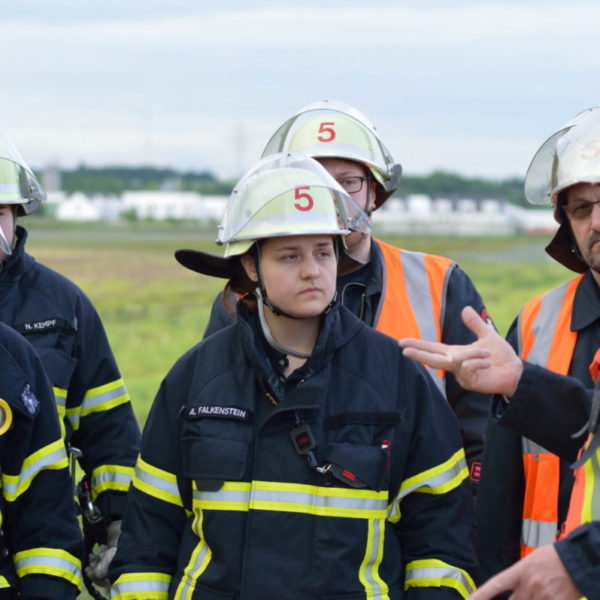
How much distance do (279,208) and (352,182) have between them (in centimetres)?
115

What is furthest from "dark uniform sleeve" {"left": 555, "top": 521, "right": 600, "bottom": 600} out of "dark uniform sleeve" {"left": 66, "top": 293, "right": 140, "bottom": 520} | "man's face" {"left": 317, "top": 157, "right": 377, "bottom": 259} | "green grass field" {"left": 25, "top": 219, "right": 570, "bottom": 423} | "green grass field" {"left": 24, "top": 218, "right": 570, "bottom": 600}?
"green grass field" {"left": 25, "top": 219, "right": 570, "bottom": 423}

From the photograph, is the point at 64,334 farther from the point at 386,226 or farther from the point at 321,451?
the point at 386,226

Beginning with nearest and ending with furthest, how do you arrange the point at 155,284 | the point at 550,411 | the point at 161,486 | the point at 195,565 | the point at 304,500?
the point at 550,411 → the point at 304,500 → the point at 195,565 → the point at 161,486 → the point at 155,284

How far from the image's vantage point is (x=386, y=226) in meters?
87.1

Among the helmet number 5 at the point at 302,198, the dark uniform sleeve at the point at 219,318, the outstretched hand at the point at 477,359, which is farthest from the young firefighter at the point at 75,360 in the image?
the outstretched hand at the point at 477,359

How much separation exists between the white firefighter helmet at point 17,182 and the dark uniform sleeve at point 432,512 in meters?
1.93

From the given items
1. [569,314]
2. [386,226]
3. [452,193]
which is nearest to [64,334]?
[569,314]

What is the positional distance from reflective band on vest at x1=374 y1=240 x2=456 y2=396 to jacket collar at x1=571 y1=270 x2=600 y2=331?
0.95 meters

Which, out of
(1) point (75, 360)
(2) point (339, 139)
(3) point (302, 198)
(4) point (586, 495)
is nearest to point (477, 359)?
(4) point (586, 495)

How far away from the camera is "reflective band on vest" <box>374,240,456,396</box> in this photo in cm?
457

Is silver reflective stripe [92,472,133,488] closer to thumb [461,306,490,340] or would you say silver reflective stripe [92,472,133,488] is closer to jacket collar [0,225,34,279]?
jacket collar [0,225,34,279]

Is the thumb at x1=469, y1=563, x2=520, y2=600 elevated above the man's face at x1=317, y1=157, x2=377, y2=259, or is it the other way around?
the man's face at x1=317, y1=157, x2=377, y2=259

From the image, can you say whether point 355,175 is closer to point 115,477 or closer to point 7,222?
point 7,222

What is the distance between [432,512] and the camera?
3.55 metres
